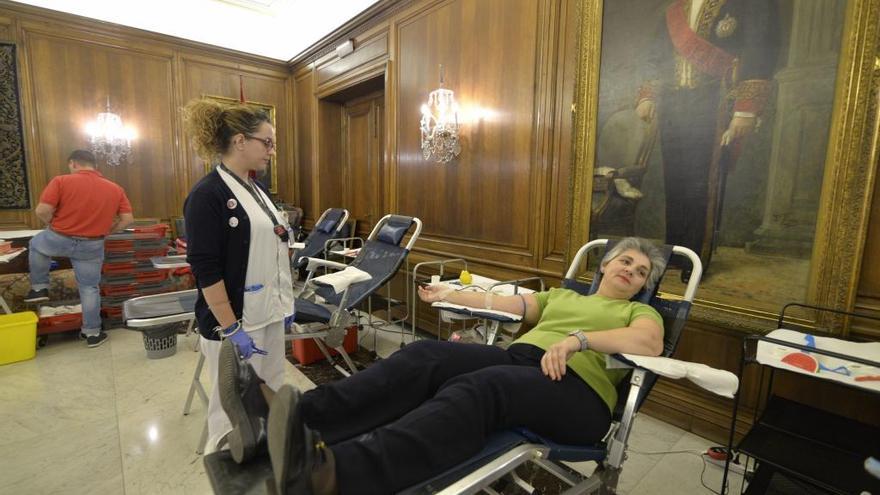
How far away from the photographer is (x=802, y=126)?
5.96 feet

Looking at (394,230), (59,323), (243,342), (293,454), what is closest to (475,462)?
(293,454)

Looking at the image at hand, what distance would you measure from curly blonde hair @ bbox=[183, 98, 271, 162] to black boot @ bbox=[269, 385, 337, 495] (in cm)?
105

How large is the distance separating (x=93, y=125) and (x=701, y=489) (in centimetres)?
632

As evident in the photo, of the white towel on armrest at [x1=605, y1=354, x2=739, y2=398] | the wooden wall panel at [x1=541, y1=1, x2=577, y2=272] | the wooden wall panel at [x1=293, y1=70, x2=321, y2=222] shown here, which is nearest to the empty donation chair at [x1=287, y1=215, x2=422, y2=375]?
the wooden wall panel at [x1=541, y1=1, x2=577, y2=272]

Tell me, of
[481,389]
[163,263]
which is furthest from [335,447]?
[163,263]

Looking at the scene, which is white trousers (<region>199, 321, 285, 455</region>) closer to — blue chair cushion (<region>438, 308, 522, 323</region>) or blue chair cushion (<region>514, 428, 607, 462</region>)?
blue chair cushion (<region>438, 308, 522, 323</region>)

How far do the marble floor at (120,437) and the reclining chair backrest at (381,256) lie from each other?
2.12ft

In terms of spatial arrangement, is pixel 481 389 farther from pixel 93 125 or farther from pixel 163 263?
pixel 93 125

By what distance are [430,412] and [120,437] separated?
1880 millimetres

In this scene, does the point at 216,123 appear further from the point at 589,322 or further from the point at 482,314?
the point at 589,322

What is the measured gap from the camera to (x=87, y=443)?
6.60 feet

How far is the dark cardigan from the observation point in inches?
56.2

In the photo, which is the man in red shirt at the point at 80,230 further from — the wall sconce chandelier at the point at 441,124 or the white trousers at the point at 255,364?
the wall sconce chandelier at the point at 441,124

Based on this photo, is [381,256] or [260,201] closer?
[260,201]
